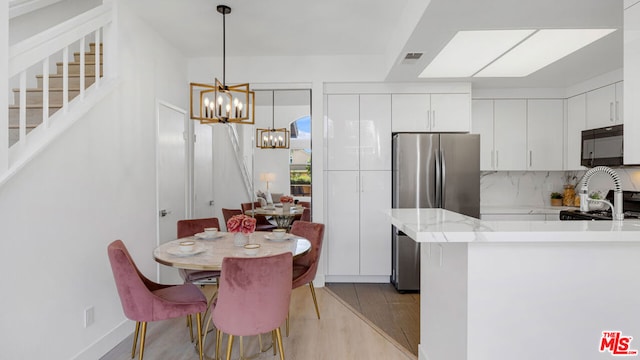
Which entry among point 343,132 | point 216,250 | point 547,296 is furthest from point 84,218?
point 547,296

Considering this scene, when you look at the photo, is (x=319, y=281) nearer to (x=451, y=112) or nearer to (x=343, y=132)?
(x=343, y=132)

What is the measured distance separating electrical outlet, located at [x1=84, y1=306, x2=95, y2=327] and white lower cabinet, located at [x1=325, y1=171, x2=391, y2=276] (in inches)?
93.8

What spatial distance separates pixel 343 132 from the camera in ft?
13.4

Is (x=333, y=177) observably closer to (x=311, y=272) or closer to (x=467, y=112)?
(x=311, y=272)

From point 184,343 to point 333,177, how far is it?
2285 mm

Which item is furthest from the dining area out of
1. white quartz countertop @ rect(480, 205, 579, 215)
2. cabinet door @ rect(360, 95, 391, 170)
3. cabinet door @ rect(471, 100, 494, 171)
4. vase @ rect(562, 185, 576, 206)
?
vase @ rect(562, 185, 576, 206)

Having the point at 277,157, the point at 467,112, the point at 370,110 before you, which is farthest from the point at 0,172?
the point at 467,112

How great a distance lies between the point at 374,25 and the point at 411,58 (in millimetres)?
463

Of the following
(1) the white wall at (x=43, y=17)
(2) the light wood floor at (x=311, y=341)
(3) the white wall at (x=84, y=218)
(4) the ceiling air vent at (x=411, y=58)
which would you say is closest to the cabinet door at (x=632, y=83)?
(4) the ceiling air vent at (x=411, y=58)

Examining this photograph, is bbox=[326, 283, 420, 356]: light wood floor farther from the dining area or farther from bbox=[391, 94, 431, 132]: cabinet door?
bbox=[391, 94, 431, 132]: cabinet door

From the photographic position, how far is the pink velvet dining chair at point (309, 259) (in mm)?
2817

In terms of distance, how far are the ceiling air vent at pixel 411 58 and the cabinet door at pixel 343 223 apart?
138cm

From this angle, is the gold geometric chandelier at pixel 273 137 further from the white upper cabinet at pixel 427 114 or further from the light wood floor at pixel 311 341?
the light wood floor at pixel 311 341

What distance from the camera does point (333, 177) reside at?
4082 millimetres
